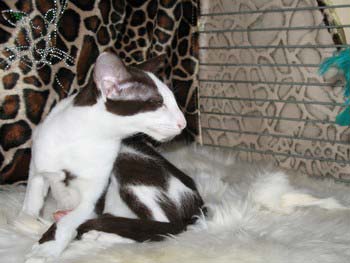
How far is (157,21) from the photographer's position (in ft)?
5.65

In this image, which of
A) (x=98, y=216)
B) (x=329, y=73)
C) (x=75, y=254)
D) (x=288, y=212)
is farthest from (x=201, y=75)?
(x=75, y=254)

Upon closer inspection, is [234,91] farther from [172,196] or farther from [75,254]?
[75,254]

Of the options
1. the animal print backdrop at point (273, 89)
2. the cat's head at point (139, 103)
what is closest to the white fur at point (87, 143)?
the cat's head at point (139, 103)

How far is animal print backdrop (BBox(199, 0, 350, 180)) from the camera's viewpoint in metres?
1.59

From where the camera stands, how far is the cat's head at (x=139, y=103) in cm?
103

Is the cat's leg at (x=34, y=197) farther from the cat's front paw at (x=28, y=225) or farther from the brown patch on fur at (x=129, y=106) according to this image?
the brown patch on fur at (x=129, y=106)

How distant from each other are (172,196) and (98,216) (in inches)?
7.6

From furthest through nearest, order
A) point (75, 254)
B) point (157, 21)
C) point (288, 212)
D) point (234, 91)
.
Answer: point (234, 91)
point (157, 21)
point (288, 212)
point (75, 254)

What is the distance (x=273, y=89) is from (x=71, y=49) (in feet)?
2.64

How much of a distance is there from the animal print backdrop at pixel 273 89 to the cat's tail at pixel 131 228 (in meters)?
0.75

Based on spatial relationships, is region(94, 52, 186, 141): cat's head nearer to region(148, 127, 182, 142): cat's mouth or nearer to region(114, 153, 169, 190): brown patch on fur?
region(148, 127, 182, 142): cat's mouth

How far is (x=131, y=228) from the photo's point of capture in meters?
0.98

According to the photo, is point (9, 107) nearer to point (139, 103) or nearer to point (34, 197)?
point (34, 197)

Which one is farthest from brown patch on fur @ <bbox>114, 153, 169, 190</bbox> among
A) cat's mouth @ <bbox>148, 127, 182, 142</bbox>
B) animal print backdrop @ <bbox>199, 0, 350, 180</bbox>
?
animal print backdrop @ <bbox>199, 0, 350, 180</bbox>
